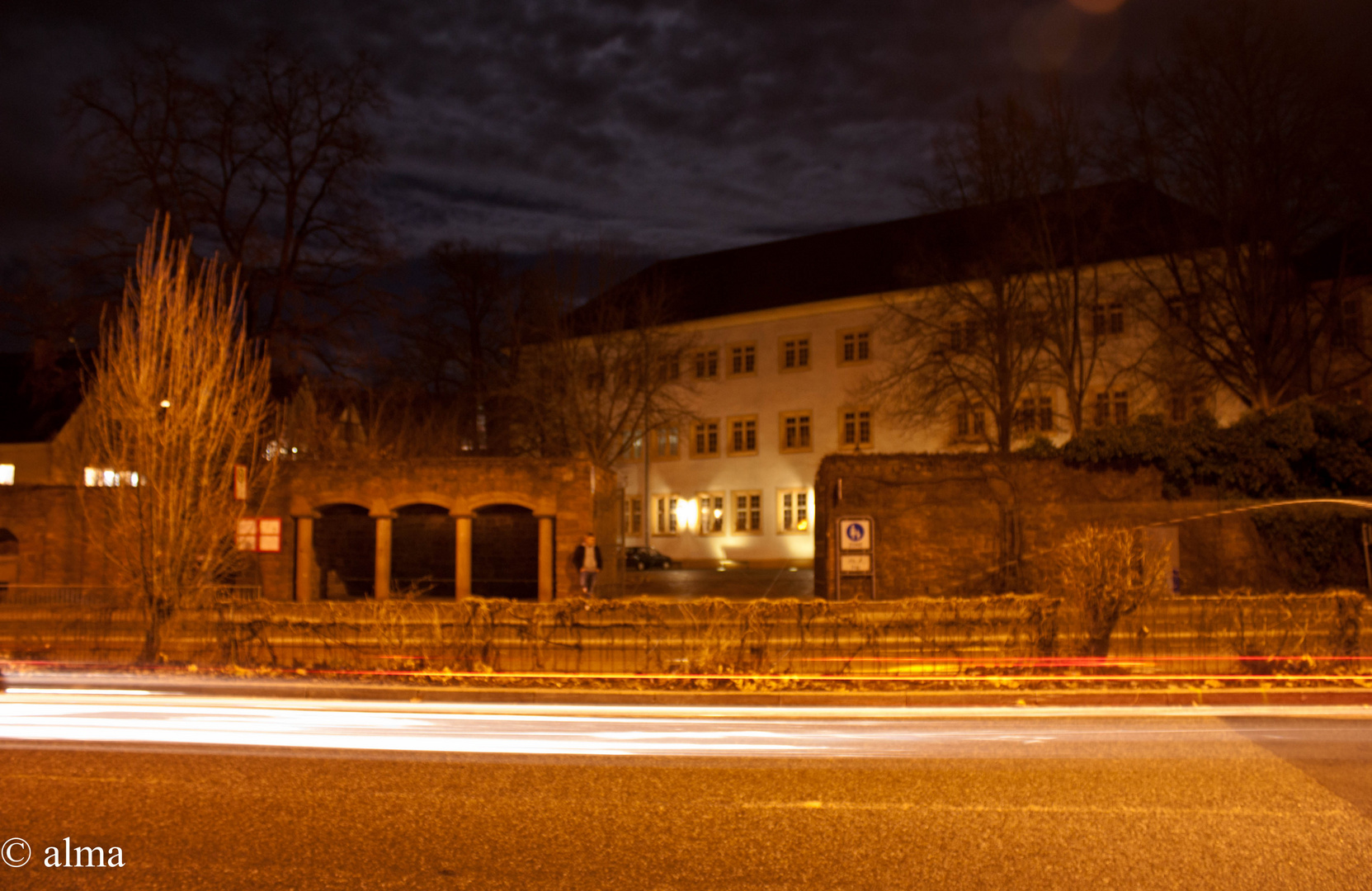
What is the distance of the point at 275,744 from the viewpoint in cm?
918

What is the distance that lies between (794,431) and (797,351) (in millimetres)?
3636

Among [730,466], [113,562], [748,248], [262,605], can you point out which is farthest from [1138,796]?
Result: [748,248]

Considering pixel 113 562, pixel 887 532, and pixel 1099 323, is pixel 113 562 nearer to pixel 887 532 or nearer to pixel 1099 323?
pixel 887 532

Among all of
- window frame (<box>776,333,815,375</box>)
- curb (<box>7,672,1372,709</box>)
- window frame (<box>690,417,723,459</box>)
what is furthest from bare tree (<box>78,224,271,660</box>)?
window frame (<box>690,417,723,459</box>)

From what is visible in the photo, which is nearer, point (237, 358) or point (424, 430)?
point (237, 358)

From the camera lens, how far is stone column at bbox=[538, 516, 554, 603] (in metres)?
23.8

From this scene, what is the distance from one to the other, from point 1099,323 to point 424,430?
22401 millimetres

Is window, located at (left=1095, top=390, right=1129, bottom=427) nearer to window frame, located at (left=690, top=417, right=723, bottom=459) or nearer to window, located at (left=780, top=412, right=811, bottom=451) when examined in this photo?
window, located at (left=780, top=412, right=811, bottom=451)

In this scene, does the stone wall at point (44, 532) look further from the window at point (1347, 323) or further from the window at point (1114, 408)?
the window at point (1347, 323)

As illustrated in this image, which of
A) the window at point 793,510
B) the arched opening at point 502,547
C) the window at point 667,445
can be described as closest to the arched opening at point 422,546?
the arched opening at point 502,547

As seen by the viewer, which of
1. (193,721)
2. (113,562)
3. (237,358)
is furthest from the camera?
(237,358)

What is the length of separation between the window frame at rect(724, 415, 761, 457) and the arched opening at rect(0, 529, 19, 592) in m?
29.6

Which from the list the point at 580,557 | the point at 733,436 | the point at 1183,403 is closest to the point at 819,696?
the point at 580,557

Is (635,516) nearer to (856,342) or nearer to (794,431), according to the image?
(794,431)
